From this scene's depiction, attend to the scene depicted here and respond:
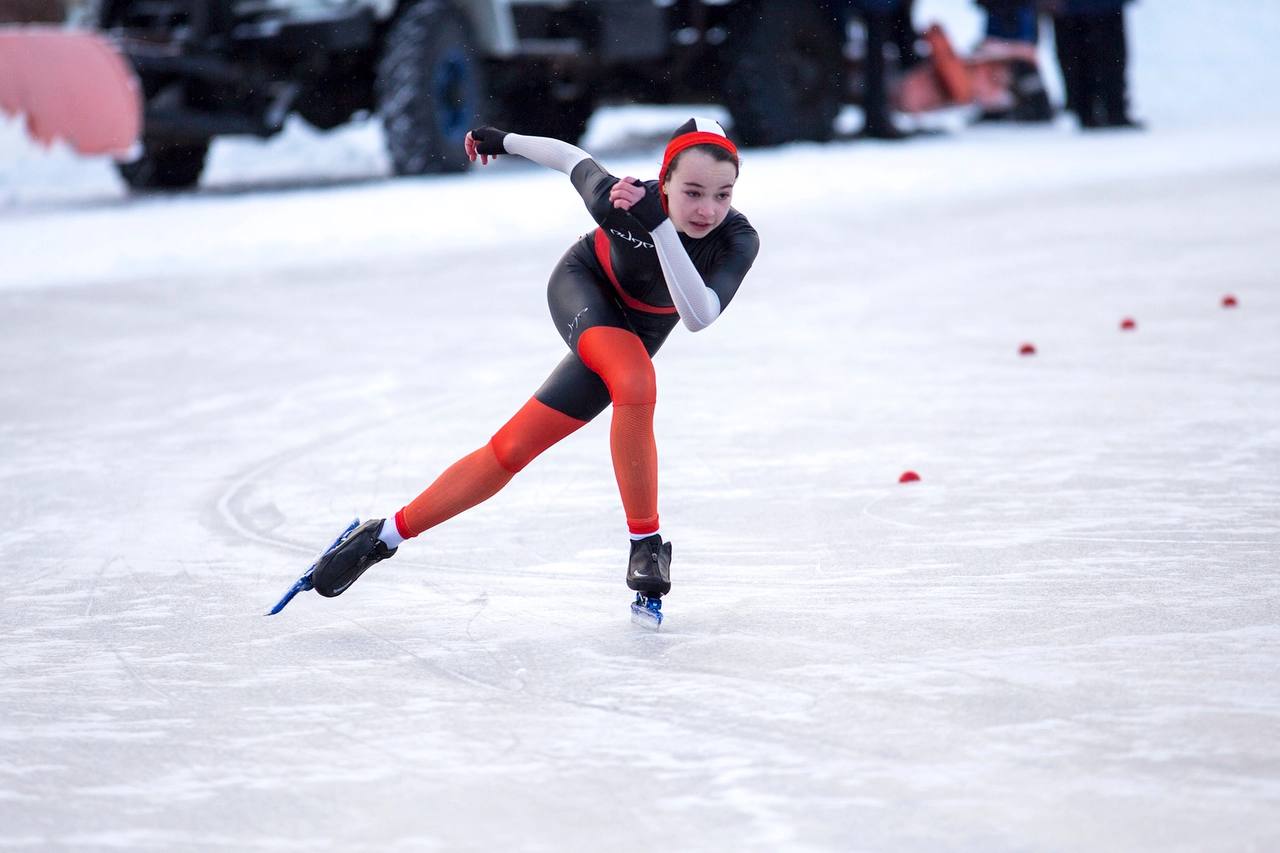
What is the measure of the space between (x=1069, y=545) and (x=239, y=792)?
2441 millimetres

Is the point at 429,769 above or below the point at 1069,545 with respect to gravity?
above

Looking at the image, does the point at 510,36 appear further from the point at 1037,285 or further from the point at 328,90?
the point at 1037,285

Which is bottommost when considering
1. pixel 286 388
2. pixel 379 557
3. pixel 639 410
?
pixel 286 388

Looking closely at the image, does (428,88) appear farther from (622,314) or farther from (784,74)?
(622,314)

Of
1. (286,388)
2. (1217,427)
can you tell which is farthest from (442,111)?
(1217,427)

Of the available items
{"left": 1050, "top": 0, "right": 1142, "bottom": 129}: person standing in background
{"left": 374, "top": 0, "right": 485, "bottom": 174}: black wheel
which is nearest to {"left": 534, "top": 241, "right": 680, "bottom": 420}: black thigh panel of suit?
{"left": 374, "top": 0, "right": 485, "bottom": 174}: black wheel

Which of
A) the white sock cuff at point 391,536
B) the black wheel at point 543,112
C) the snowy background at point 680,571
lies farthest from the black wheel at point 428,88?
the white sock cuff at point 391,536

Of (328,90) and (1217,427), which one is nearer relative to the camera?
(1217,427)

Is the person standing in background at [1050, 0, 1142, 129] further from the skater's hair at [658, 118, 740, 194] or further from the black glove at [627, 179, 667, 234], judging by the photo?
the black glove at [627, 179, 667, 234]

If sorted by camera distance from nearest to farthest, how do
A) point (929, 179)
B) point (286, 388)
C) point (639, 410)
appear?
point (639, 410) < point (286, 388) < point (929, 179)

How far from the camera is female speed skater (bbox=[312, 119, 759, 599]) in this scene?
404 cm

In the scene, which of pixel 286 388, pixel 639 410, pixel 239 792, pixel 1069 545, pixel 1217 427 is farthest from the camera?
pixel 286 388

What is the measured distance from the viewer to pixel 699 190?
407cm

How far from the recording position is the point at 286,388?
299 inches
